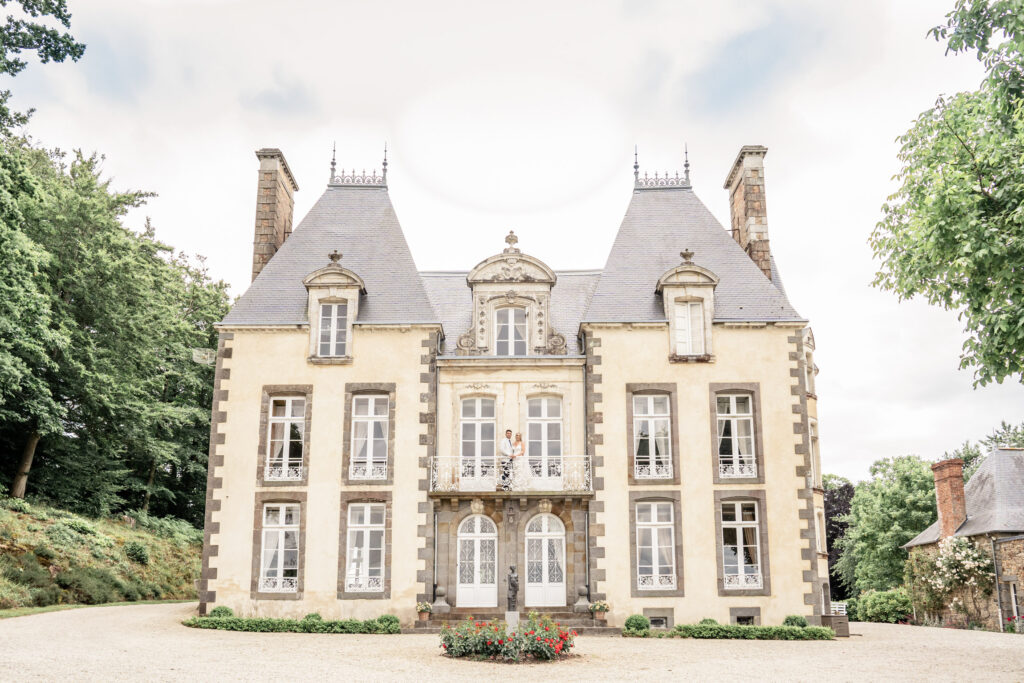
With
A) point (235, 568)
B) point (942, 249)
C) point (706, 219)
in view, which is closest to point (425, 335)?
point (235, 568)

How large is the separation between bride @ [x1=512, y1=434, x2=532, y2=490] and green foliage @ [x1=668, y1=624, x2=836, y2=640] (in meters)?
4.55

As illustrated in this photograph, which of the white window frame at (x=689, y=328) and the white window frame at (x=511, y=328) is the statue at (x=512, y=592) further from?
the white window frame at (x=689, y=328)

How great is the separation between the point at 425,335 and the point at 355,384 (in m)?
2.01

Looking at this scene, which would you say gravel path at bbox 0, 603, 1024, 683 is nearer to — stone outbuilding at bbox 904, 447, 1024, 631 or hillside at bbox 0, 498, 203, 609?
hillside at bbox 0, 498, 203, 609

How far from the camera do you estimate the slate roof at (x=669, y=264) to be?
21.5 m

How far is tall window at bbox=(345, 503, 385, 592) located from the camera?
1997 cm

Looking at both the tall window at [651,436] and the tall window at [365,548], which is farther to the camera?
the tall window at [651,436]

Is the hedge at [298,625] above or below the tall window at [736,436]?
below

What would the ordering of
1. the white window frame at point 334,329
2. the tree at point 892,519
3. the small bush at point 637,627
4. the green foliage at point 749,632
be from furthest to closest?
the tree at point 892,519, the white window frame at point 334,329, the small bush at point 637,627, the green foliage at point 749,632

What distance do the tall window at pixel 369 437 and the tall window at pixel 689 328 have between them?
7.16 m

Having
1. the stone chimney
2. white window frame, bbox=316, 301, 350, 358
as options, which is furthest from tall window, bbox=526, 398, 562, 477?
the stone chimney

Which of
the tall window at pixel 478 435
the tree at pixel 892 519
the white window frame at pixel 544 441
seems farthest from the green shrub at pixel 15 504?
the tree at pixel 892 519

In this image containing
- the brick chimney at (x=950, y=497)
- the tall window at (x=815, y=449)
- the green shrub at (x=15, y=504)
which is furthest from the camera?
the brick chimney at (x=950, y=497)

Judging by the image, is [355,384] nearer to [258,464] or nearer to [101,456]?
[258,464]
